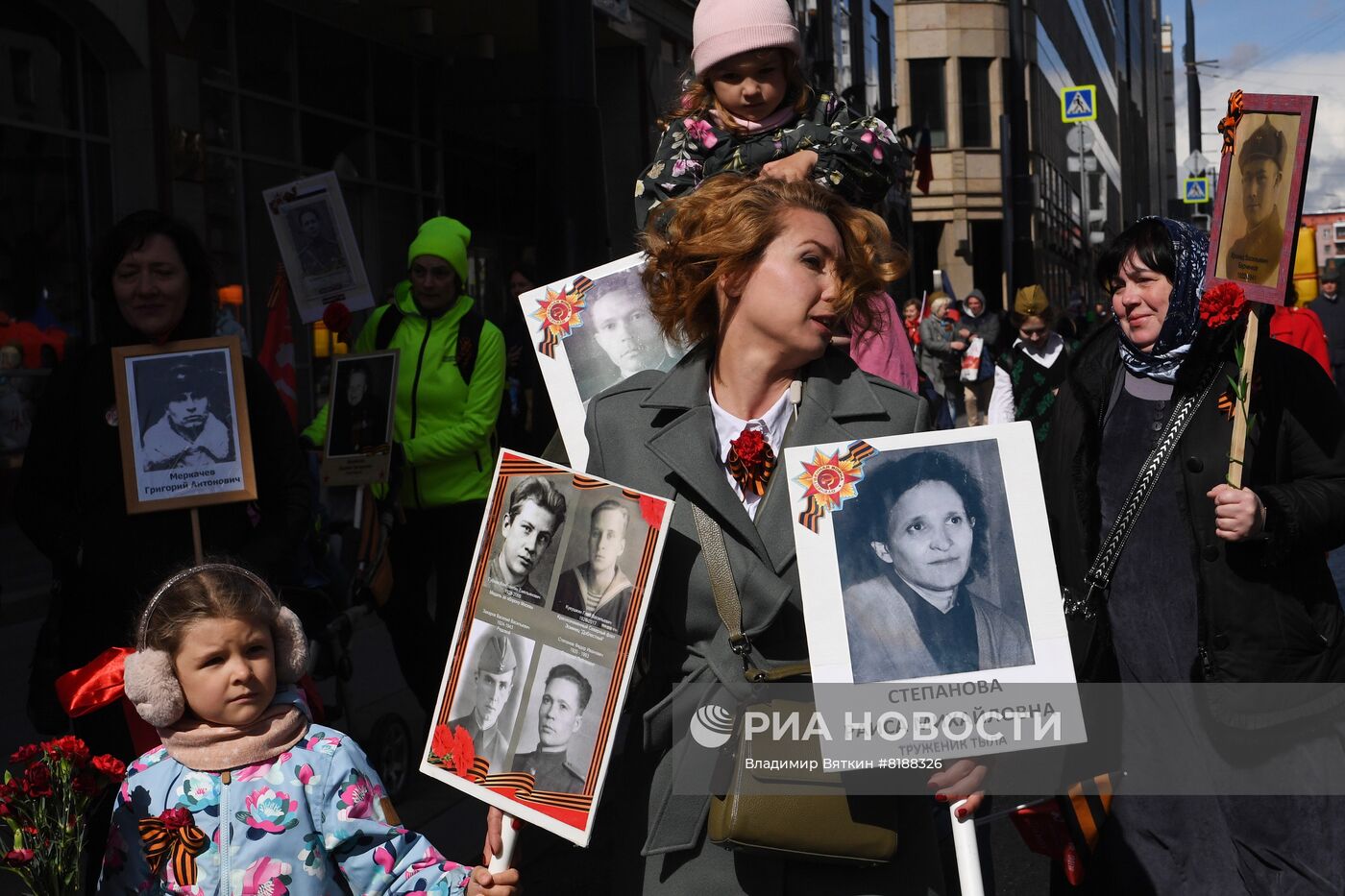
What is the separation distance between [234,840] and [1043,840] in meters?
2.01

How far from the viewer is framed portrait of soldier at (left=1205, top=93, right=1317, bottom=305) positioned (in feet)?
12.6

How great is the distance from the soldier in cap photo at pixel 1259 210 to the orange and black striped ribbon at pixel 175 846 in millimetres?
2639

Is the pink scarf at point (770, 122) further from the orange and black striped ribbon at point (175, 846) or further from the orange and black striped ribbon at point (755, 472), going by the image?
the orange and black striped ribbon at point (175, 846)

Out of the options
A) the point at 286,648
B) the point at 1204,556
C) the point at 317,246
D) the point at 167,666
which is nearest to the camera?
the point at 167,666

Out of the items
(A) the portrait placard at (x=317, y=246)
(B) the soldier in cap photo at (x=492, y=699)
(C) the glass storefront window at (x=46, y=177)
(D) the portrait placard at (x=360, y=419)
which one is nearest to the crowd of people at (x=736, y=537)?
(B) the soldier in cap photo at (x=492, y=699)

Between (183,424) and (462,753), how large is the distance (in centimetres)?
168

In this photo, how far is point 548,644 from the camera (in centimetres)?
278

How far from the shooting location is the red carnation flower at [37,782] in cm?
261

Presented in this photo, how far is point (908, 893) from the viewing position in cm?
288

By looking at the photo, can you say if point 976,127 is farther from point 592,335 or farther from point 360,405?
point 592,335

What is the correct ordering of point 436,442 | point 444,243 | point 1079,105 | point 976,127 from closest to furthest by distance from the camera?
point 436,442
point 444,243
point 1079,105
point 976,127

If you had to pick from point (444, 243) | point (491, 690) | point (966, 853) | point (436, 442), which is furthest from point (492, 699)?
point (444, 243)

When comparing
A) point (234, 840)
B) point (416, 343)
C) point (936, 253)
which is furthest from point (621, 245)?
point (936, 253)

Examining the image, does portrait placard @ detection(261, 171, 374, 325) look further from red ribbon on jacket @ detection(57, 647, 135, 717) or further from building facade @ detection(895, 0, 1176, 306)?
building facade @ detection(895, 0, 1176, 306)
